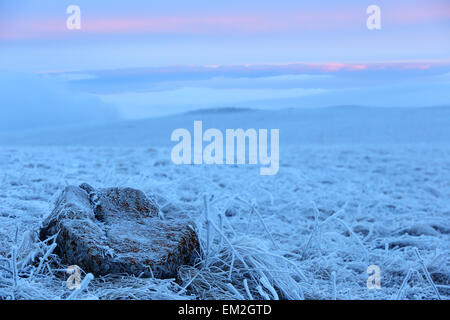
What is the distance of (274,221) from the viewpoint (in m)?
1.98

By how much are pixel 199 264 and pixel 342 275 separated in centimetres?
45

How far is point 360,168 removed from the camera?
3.16m

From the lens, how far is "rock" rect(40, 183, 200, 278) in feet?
3.83

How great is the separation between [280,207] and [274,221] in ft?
0.73

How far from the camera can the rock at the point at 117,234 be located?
1.17m

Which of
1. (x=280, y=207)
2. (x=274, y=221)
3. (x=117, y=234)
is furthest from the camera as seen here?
(x=280, y=207)

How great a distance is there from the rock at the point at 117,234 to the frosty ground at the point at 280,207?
0.14 ft

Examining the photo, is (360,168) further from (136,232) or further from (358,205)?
(136,232)

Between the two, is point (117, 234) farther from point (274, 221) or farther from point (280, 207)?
point (280, 207)
